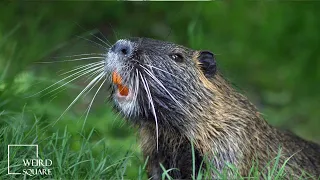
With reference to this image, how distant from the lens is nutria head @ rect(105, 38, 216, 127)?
19.1 ft

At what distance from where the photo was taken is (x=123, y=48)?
5.81 meters

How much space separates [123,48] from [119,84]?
24 centimetres

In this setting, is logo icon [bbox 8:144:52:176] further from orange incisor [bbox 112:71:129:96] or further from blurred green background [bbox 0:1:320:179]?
blurred green background [bbox 0:1:320:179]

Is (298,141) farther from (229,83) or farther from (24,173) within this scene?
(24,173)

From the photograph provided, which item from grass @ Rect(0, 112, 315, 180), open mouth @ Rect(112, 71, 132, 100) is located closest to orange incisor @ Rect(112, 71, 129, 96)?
open mouth @ Rect(112, 71, 132, 100)

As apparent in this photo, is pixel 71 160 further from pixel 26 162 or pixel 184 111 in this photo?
pixel 184 111

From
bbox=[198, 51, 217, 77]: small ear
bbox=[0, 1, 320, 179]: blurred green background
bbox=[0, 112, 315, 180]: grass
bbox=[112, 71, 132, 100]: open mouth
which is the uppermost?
bbox=[0, 1, 320, 179]: blurred green background

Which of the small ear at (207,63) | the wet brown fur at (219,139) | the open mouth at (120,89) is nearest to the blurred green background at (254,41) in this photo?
the wet brown fur at (219,139)

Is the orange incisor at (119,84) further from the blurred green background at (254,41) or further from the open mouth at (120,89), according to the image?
Answer: the blurred green background at (254,41)

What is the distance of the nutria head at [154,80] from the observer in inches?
230

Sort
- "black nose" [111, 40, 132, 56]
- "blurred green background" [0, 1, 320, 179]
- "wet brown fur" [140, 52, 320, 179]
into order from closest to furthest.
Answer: "black nose" [111, 40, 132, 56] < "wet brown fur" [140, 52, 320, 179] < "blurred green background" [0, 1, 320, 179]

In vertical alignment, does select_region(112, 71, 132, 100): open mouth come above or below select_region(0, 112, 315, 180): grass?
above

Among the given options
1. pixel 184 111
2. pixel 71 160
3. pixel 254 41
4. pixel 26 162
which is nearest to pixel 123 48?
pixel 184 111

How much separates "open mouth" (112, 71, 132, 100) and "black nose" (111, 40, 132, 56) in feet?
0.46
